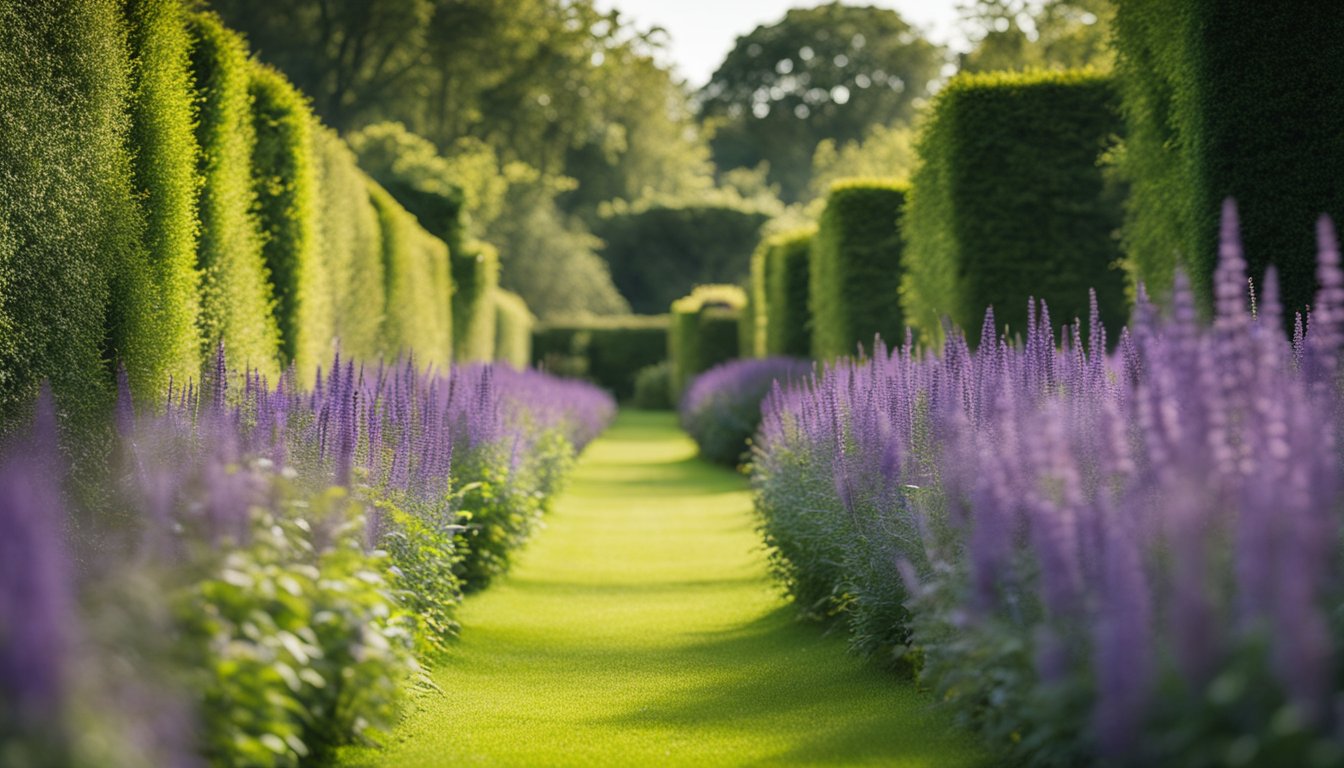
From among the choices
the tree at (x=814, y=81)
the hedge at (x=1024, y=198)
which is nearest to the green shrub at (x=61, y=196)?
the hedge at (x=1024, y=198)

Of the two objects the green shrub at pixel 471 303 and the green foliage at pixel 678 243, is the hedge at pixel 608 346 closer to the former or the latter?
the green foliage at pixel 678 243

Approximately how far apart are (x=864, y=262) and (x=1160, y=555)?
1273 centimetres

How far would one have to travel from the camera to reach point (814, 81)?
65.6 m

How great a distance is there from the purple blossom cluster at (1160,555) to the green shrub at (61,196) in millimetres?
3891

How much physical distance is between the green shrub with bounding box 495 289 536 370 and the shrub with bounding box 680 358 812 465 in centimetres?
830

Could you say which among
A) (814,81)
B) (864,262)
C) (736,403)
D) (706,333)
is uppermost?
(814,81)

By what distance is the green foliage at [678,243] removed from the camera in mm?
Result: 55656

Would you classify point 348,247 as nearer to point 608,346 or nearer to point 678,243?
point 608,346

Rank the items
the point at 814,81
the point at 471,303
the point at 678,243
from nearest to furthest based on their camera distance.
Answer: the point at 471,303
the point at 678,243
the point at 814,81

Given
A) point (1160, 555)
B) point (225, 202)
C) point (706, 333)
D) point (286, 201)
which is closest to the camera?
point (1160, 555)

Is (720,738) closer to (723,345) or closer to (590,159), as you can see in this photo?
(723,345)

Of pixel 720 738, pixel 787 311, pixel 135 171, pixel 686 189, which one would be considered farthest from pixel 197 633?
pixel 686 189

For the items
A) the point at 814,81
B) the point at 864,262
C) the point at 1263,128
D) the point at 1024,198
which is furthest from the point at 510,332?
→ the point at 814,81

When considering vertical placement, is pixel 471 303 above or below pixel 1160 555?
above
